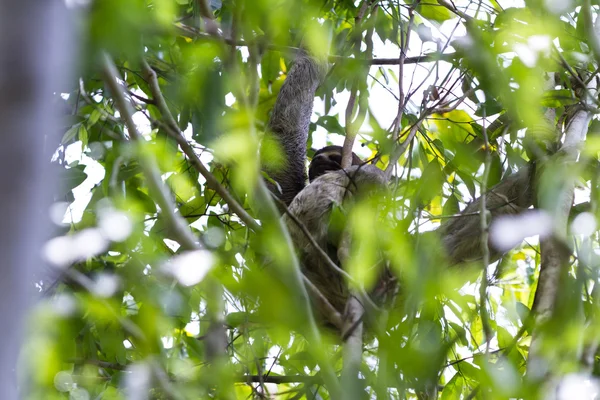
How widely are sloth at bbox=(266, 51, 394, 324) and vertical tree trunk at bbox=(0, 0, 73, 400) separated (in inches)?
69.9

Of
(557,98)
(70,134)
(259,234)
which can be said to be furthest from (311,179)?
(259,234)

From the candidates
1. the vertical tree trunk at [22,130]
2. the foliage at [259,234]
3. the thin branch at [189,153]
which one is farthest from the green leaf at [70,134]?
the vertical tree trunk at [22,130]

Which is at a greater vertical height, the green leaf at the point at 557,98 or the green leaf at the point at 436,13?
the green leaf at the point at 436,13

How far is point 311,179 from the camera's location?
3.94 metres

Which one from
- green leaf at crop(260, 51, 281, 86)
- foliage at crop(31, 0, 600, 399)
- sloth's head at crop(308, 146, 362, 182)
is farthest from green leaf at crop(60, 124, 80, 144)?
sloth's head at crop(308, 146, 362, 182)

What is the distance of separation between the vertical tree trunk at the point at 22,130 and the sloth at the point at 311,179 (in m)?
1.78

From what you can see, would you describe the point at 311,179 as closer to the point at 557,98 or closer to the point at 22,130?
the point at 557,98

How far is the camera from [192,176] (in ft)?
8.21

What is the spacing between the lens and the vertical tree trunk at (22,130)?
18.1 inches

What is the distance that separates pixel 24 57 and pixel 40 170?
80mm

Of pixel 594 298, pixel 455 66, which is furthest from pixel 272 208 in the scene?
pixel 455 66

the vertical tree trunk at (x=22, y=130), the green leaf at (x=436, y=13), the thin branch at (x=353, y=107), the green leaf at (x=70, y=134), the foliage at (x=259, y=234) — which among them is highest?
the green leaf at (x=436, y=13)

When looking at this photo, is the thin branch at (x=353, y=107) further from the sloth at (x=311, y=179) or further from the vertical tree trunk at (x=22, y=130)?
the vertical tree trunk at (x=22, y=130)

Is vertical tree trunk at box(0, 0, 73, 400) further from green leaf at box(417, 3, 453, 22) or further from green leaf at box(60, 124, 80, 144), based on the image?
green leaf at box(417, 3, 453, 22)
